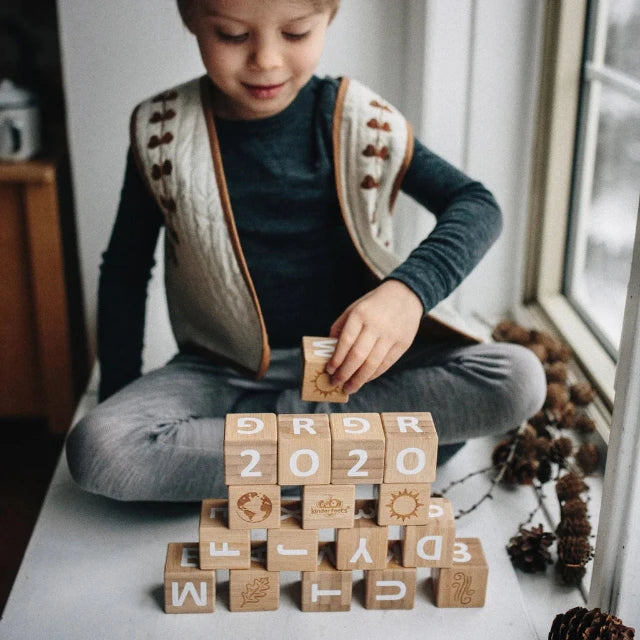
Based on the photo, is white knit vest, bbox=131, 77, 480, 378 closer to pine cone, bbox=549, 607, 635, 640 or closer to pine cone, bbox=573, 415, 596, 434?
pine cone, bbox=573, 415, 596, 434

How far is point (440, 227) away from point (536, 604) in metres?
0.46

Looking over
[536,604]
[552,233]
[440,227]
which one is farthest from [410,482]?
[552,233]

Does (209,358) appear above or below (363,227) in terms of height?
below

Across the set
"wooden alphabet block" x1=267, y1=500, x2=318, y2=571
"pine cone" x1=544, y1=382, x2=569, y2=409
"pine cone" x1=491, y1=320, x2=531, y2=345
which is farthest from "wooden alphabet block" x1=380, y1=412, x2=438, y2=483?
"pine cone" x1=491, y1=320, x2=531, y2=345

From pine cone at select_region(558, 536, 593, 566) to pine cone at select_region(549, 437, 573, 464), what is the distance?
16 cm

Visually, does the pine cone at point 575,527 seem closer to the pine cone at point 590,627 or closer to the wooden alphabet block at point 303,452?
the pine cone at point 590,627

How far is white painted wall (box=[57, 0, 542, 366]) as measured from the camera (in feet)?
5.06

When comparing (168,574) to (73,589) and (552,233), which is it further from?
(552,233)

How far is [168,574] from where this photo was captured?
0.99 meters

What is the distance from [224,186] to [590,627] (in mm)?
681

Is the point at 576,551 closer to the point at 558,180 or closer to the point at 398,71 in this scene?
the point at 558,180

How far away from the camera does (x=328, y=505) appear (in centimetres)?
94

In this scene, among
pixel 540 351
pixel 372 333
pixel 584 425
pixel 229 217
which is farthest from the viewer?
pixel 540 351

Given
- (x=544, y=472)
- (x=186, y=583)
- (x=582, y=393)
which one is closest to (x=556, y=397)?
(x=582, y=393)
